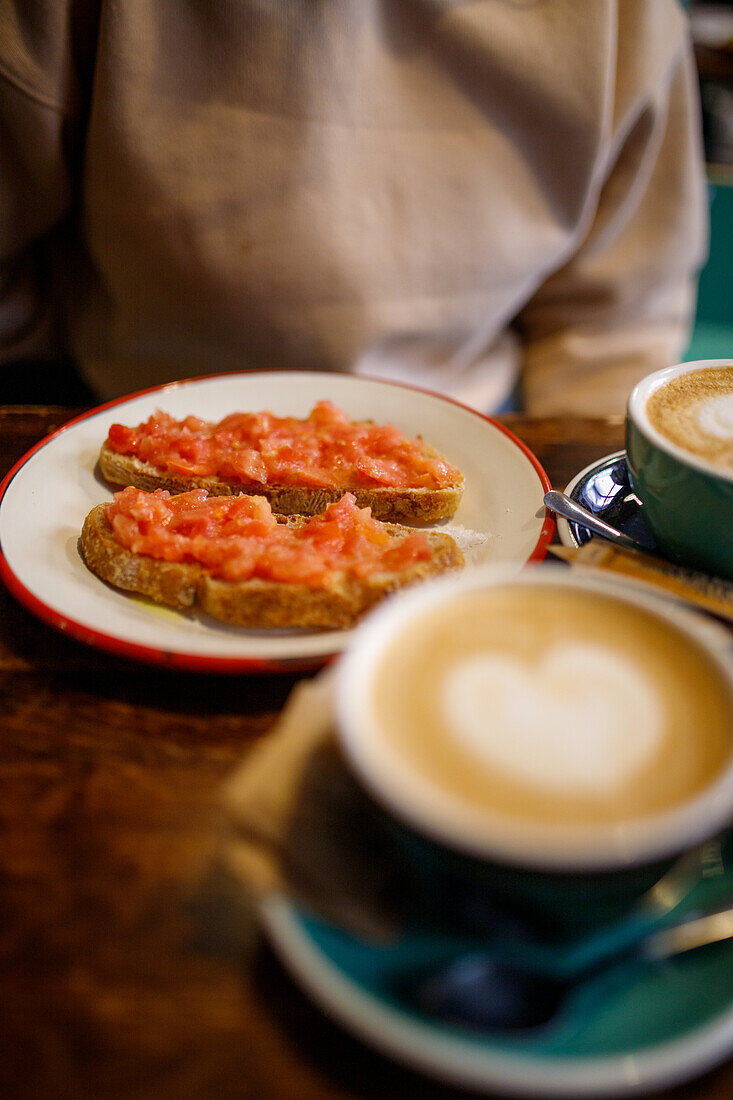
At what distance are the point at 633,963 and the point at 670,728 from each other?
0.20 metres

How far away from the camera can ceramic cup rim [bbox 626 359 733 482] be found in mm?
1015

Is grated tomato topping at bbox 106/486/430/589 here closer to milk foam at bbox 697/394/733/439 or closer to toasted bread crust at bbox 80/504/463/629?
toasted bread crust at bbox 80/504/463/629

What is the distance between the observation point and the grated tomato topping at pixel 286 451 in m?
1.49

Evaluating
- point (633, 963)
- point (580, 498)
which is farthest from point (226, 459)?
point (633, 963)

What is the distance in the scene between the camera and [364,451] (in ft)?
5.03

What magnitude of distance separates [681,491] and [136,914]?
0.82m

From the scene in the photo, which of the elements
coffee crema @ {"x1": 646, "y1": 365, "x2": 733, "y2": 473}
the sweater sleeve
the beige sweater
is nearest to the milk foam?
coffee crema @ {"x1": 646, "y1": 365, "x2": 733, "y2": 473}

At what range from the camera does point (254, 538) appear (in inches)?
51.3

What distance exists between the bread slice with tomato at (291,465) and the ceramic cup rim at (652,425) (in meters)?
0.39

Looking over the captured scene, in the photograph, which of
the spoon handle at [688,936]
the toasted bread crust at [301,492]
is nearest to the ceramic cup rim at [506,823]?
the spoon handle at [688,936]

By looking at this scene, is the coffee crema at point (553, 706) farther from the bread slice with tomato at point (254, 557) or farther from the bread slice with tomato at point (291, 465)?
the bread slice with tomato at point (291, 465)

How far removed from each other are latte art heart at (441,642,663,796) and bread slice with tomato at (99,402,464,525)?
731 mm

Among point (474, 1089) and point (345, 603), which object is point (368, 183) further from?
point (474, 1089)

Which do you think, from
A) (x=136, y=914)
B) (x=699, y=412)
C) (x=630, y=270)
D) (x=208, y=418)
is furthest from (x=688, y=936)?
(x=630, y=270)
